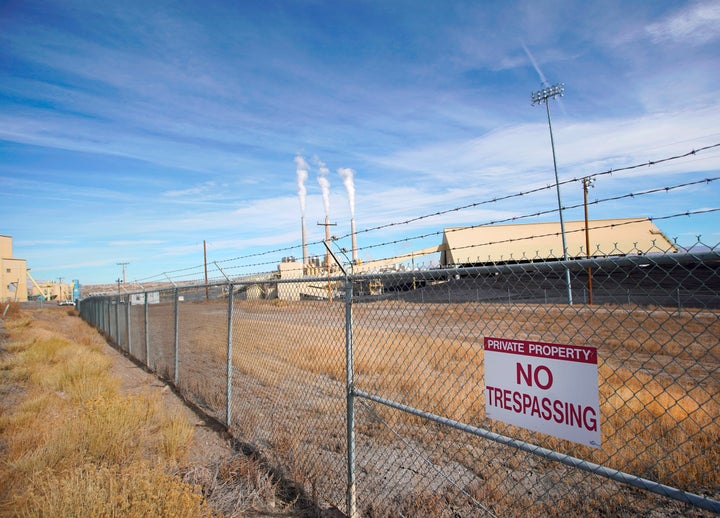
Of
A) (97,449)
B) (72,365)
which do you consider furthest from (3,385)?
(97,449)

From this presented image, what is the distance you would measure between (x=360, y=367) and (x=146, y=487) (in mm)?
6132

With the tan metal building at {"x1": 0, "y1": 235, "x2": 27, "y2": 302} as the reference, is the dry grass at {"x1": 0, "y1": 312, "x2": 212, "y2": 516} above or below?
below

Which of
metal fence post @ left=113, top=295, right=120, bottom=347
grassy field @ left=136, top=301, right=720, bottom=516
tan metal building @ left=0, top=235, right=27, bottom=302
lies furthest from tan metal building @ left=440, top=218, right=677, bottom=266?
tan metal building @ left=0, top=235, right=27, bottom=302

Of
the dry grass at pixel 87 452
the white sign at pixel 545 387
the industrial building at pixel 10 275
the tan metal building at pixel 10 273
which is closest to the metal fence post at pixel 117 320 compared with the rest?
the dry grass at pixel 87 452

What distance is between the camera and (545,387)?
242 centimetres

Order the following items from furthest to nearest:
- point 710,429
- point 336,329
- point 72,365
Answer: point 336,329 → point 72,365 → point 710,429

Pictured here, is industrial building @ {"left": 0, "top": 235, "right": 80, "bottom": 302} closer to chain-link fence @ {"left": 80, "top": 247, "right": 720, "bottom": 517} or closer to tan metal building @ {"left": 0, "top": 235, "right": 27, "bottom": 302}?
tan metal building @ {"left": 0, "top": 235, "right": 27, "bottom": 302}

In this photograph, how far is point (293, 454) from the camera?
16.0 feet

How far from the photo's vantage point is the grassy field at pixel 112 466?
10.4 ft

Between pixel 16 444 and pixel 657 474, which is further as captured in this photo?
pixel 16 444

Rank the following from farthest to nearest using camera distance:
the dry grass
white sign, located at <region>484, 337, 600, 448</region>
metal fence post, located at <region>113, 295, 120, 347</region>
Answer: metal fence post, located at <region>113, 295, 120, 347</region>, the dry grass, white sign, located at <region>484, 337, 600, 448</region>

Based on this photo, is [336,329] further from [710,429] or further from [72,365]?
[710,429]

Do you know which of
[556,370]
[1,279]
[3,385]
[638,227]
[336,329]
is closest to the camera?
[556,370]

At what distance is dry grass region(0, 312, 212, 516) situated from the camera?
315 centimetres
